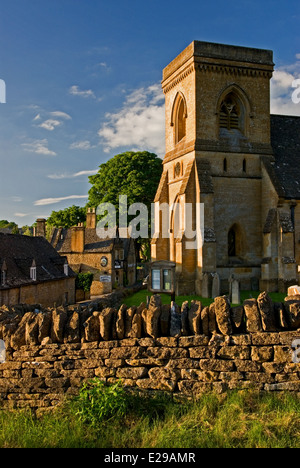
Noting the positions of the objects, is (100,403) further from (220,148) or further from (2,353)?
(220,148)

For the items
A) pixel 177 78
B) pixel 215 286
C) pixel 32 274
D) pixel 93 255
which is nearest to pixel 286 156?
pixel 177 78

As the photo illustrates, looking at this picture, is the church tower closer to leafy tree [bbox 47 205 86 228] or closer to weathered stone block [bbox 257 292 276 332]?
weathered stone block [bbox 257 292 276 332]

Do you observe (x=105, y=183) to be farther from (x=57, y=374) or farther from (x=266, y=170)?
(x=57, y=374)

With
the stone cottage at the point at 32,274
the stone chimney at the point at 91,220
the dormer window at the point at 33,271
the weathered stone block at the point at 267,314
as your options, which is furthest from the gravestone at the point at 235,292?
the stone chimney at the point at 91,220

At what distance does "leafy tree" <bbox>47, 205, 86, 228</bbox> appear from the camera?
171ft

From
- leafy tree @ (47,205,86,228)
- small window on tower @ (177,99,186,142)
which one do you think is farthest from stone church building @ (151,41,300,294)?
leafy tree @ (47,205,86,228)

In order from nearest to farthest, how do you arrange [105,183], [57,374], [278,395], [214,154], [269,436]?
[269,436]
[278,395]
[57,374]
[214,154]
[105,183]

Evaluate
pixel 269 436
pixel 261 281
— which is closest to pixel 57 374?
pixel 269 436

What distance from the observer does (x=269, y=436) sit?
4902mm

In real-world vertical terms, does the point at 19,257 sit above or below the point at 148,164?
below

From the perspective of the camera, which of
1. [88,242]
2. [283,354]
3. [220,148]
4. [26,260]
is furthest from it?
[88,242]

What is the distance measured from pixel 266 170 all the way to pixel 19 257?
1913 centimetres

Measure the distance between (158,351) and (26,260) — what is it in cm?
2329

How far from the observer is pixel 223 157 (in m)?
30.3
